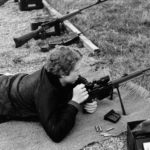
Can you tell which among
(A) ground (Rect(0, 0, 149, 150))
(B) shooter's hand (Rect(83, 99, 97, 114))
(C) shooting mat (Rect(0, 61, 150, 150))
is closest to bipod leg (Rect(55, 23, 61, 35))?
(A) ground (Rect(0, 0, 149, 150))

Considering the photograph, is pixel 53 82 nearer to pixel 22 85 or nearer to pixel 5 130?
pixel 22 85

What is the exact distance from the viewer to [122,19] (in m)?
7.96

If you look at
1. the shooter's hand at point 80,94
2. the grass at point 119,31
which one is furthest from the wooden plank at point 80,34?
the shooter's hand at point 80,94

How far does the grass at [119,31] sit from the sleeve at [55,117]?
5.12 feet

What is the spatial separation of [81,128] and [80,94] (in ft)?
1.75

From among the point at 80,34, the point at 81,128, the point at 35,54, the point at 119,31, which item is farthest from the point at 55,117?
the point at 119,31

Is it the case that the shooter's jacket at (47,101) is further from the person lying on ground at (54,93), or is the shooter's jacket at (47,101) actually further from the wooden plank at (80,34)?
the wooden plank at (80,34)

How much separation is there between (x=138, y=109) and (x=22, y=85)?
1.50 m

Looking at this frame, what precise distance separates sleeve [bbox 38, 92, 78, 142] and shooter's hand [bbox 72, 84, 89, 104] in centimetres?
9

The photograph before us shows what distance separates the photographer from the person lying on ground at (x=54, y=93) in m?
3.57

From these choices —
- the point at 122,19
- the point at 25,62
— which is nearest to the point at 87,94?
the point at 25,62

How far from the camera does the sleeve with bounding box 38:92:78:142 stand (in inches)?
141

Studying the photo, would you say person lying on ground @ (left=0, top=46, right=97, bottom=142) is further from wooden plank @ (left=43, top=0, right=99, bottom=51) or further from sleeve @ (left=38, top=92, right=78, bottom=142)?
wooden plank @ (left=43, top=0, right=99, bottom=51)

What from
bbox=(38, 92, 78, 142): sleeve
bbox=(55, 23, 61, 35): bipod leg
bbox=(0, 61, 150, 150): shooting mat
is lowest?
bbox=(55, 23, 61, 35): bipod leg
